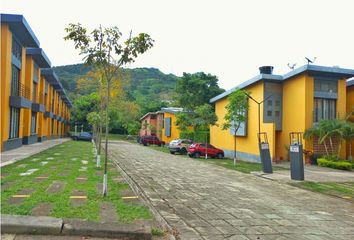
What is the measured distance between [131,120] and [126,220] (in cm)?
5565

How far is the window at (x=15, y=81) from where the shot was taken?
2371cm

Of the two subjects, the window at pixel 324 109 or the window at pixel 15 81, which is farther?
the window at pixel 324 109

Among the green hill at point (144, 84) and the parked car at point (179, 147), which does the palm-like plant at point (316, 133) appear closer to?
the parked car at point (179, 147)

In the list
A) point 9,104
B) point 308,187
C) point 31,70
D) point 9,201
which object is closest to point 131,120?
point 31,70

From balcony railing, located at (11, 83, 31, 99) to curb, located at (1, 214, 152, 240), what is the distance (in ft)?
64.8

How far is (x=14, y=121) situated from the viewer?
24.4 meters

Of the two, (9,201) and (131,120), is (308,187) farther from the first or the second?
(131,120)

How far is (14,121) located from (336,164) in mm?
22033

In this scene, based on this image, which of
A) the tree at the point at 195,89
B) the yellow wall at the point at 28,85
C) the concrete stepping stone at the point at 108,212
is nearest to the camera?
the concrete stepping stone at the point at 108,212

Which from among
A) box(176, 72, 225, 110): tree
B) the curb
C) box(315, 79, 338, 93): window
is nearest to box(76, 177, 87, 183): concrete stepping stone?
the curb

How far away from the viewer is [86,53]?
1012 cm

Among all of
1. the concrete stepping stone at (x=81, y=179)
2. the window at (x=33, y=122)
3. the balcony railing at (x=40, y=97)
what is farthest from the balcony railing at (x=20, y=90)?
the concrete stepping stone at (x=81, y=179)

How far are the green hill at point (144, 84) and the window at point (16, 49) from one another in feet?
151

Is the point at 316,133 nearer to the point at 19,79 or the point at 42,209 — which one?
the point at 42,209
